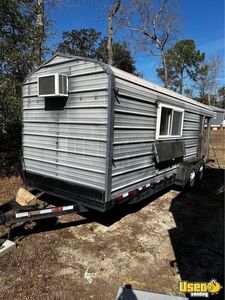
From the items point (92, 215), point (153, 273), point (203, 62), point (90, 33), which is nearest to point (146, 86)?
point (92, 215)

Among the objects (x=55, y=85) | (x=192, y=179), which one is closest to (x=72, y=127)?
(x=55, y=85)

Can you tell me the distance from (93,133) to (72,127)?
0.58 meters

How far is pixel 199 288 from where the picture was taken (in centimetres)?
349

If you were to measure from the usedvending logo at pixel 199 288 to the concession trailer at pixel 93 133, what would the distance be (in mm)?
1637

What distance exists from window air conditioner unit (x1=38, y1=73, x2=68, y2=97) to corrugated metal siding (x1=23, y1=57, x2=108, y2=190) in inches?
4.3

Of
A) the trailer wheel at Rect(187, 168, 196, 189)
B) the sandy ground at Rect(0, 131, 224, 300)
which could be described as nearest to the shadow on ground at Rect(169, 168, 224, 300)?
the sandy ground at Rect(0, 131, 224, 300)

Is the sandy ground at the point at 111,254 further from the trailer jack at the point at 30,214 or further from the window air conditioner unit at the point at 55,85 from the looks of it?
the window air conditioner unit at the point at 55,85

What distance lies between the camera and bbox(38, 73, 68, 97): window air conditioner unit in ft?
15.1

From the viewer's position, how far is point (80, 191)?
4.72 m

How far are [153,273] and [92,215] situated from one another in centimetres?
217

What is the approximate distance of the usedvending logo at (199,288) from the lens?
3414 mm

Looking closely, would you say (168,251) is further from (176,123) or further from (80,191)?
(176,123)

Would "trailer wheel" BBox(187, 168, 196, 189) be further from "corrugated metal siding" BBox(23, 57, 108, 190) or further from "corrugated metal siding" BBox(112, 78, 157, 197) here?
"corrugated metal siding" BBox(23, 57, 108, 190)

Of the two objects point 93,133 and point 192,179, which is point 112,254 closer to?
point 93,133
